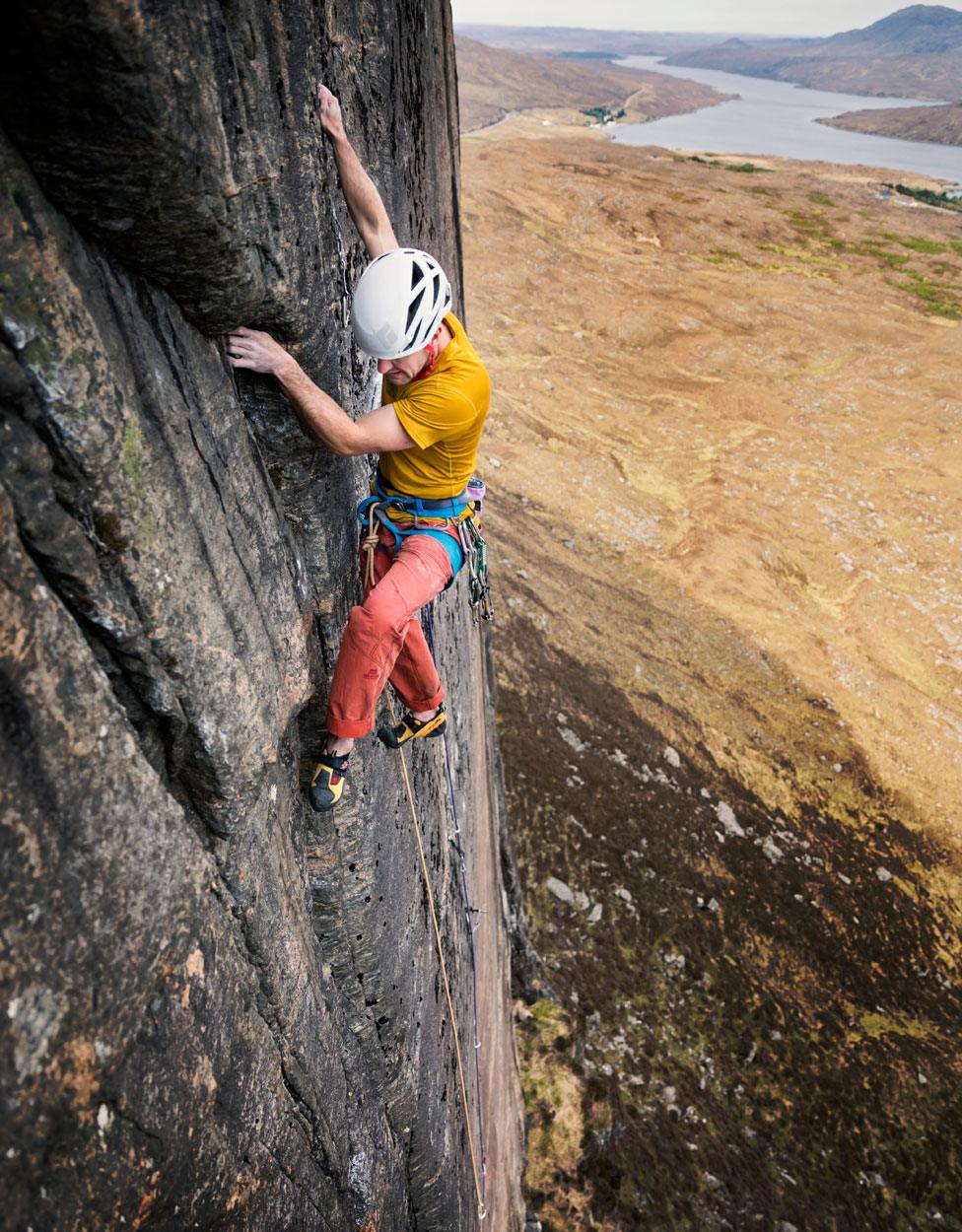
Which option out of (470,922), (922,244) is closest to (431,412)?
(470,922)

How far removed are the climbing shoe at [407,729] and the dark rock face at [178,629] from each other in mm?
189

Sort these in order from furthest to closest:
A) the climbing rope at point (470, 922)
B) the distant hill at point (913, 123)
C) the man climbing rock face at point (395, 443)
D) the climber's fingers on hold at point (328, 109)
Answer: the distant hill at point (913, 123) → the climbing rope at point (470, 922) → the man climbing rock face at point (395, 443) → the climber's fingers on hold at point (328, 109)

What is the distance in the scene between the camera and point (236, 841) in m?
2.94

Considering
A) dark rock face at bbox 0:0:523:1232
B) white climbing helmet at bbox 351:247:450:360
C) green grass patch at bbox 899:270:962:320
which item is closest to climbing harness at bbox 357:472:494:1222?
dark rock face at bbox 0:0:523:1232

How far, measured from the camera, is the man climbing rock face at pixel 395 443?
10.4ft

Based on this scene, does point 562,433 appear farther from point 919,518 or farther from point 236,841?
point 236,841

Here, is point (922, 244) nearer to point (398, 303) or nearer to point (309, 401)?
point (398, 303)

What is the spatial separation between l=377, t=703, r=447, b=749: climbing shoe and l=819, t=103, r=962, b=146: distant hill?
531 ft

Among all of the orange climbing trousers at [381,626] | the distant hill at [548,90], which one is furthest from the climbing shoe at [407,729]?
the distant hill at [548,90]

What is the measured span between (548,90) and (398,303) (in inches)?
6780

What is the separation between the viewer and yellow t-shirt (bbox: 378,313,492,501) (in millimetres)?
3592

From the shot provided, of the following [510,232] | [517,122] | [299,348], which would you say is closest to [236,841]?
[299,348]

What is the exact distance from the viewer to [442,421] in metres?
3.64

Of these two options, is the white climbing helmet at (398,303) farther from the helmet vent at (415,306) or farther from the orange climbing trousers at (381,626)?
the orange climbing trousers at (381,626)
